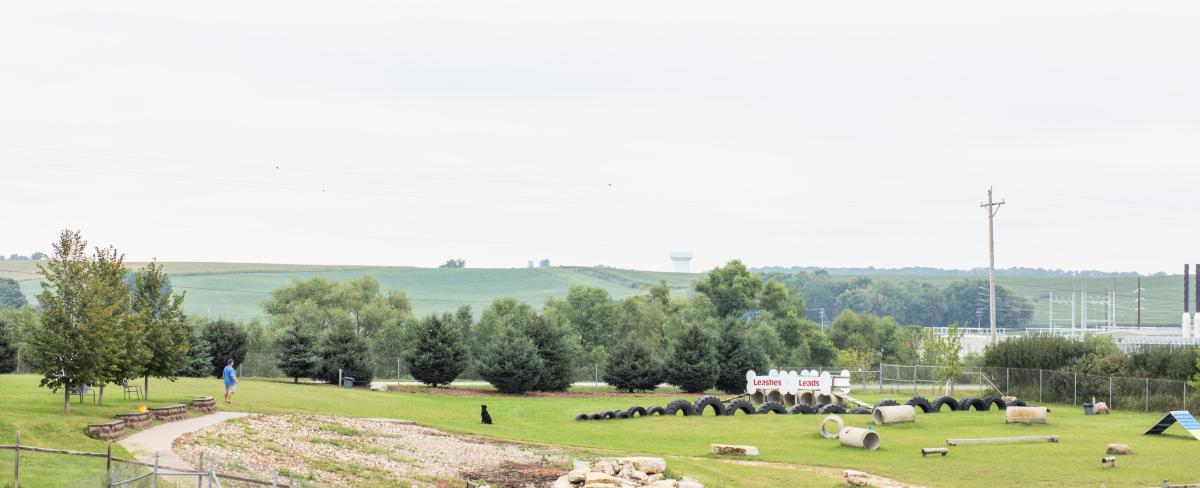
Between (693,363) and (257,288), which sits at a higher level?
(257,288)

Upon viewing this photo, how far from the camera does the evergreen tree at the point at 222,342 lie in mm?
69125

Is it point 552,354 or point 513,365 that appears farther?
point 552,354

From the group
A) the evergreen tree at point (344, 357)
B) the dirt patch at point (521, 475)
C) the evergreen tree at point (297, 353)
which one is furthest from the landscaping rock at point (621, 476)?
the evergreen tree at point (297, 353)

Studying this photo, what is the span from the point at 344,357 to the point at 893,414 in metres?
33.2

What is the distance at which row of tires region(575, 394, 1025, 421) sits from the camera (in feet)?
162

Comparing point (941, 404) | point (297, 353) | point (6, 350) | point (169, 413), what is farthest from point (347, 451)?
point (6, 350)

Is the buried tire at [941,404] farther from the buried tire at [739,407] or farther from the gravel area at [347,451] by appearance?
the gravel area at [347,451]

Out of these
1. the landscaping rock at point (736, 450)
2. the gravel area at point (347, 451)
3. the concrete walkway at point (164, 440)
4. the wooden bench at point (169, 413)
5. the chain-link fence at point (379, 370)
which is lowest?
the chain-link fence at point (379, 370)

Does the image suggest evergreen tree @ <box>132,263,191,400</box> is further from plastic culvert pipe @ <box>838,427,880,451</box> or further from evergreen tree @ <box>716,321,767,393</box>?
evergreen tree @ <box>716,321,767,393</box>

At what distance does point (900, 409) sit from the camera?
4641 cm

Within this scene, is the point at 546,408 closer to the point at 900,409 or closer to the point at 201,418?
the point at 900,409

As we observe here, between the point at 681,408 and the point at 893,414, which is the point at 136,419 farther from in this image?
the point at 893,414

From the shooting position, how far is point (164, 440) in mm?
28953

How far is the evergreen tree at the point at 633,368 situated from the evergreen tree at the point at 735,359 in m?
4.30
